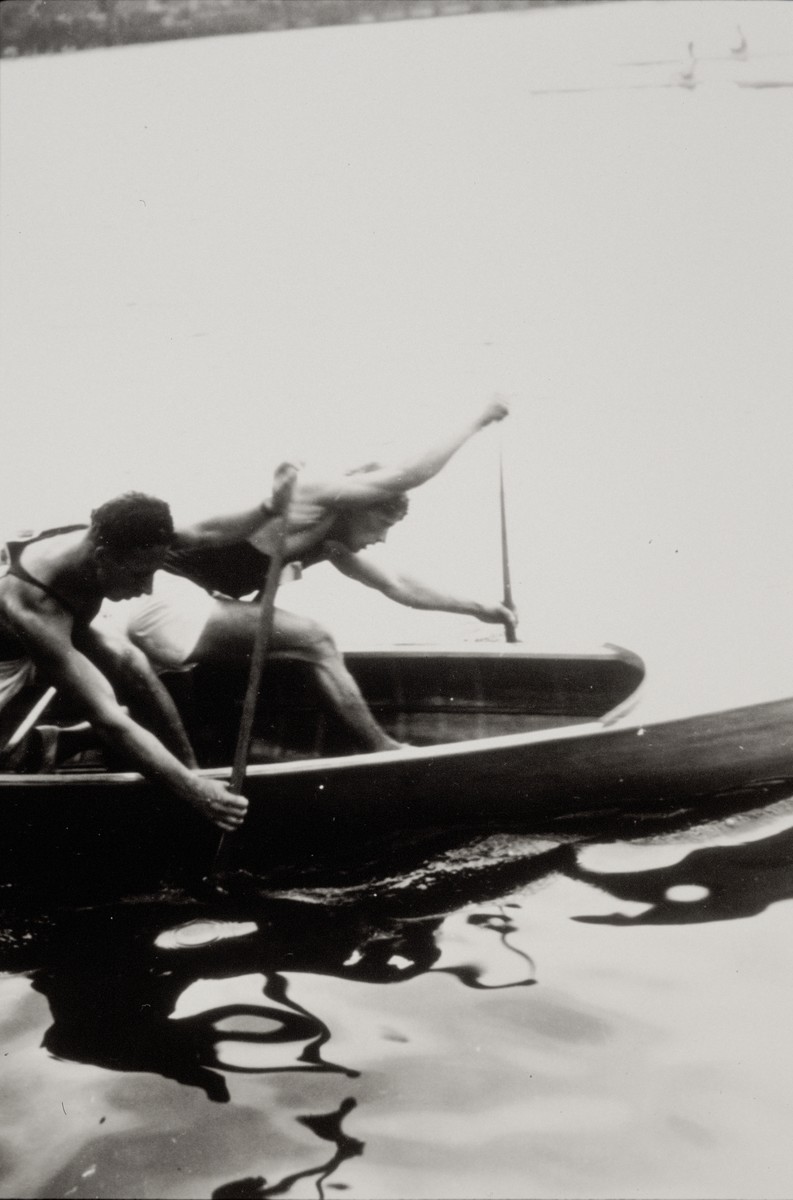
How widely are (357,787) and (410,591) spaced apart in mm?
1145

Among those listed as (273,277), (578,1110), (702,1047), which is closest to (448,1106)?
(578,1110)

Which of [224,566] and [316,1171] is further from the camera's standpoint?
[224,566]

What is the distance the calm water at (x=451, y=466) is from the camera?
2.46 meters

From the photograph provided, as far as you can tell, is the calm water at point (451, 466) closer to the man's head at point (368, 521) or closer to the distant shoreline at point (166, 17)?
the distant shoreline at point (166, 17)

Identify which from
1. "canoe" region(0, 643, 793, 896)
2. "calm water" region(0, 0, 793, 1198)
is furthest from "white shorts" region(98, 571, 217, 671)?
"calm water" region(0, 0, 793, 1198)

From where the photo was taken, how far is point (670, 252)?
10680 millimetres

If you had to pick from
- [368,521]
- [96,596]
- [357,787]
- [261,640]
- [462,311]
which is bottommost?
[357,787]

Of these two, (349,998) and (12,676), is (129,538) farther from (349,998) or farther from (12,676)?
(349,998)

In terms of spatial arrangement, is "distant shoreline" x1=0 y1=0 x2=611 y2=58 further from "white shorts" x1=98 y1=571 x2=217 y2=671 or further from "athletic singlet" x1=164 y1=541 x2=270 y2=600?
"white shorts" x1=98 y1=571 x2=217 y2=671

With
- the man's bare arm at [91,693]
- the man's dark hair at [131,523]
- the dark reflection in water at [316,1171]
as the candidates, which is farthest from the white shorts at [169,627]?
the dark reflection in water at [316,1171]

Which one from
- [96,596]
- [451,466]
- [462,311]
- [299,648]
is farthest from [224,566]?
[462,311]

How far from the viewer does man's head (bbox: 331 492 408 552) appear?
3795 millimetres

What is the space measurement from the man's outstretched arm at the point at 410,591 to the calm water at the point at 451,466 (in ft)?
2.66

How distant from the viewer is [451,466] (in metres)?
9.17
